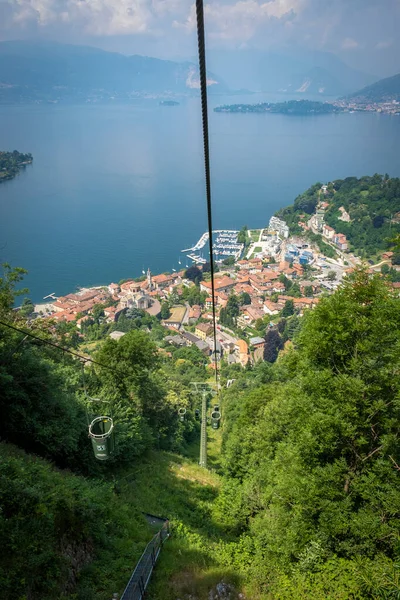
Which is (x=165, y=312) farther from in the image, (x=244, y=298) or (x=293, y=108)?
(x=293, y=108)

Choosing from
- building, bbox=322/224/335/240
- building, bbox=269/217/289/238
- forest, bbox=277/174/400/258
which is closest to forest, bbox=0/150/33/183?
building, bbox=269/217/289/238

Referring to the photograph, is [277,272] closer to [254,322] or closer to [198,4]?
[254,322]

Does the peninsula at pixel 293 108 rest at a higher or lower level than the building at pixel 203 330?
higher

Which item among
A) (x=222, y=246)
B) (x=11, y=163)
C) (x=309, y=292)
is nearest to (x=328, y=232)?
(x=222, y=246)

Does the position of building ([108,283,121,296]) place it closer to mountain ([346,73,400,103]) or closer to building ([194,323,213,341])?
building ([194,323,213,341])

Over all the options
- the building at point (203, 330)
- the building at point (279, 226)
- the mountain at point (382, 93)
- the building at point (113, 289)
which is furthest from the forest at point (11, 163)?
the mountain at point (382, 93)

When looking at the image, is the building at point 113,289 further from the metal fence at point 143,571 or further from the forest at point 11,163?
the forest at point 11,163
